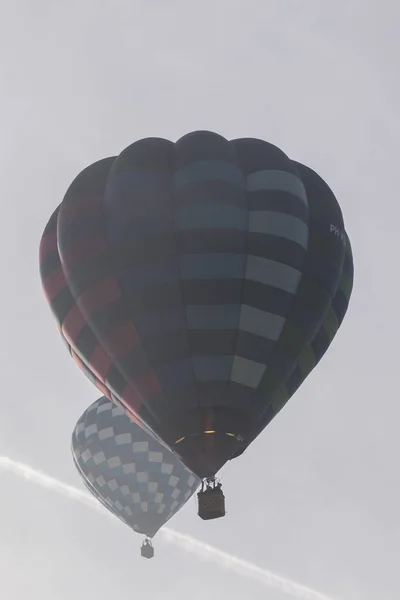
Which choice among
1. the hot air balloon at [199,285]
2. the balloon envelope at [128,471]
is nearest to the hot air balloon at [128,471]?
the balloon envelope at [128,471]

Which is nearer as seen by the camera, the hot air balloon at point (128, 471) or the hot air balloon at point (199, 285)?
the hot air balloon at point (199, 285)

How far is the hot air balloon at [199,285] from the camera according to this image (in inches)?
694

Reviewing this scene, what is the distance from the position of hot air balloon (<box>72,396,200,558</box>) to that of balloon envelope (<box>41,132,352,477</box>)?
27.7 feet

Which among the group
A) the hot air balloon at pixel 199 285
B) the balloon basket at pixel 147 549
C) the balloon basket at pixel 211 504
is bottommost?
the balloon basket at pixel 147 549

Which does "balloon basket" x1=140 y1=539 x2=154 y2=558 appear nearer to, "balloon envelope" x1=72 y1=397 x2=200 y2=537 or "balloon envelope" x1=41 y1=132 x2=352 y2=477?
"balloon envelope" x1=72 y1=397 x2=200 y2=537

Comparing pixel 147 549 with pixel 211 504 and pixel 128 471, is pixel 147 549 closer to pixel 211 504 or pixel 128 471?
pixel 128 471

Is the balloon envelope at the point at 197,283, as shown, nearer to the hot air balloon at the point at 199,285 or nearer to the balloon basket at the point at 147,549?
the hot air balloon at the point at 199,285

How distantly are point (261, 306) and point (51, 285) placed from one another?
4.15 m

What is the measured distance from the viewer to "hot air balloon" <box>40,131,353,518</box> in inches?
694

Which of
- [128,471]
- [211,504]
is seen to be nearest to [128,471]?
[128,471]

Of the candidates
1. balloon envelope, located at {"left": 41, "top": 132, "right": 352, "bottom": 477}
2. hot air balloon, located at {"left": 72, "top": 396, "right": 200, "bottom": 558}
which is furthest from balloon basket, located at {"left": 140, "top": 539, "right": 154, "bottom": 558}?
balloon envelope, located at {"left": 41, "top": 132, "right": 352, "bottom": 477}

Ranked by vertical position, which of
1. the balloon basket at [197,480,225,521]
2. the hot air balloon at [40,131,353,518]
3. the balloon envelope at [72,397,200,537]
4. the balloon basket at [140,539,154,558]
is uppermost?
the hot air balloon at [40,131,353,518]

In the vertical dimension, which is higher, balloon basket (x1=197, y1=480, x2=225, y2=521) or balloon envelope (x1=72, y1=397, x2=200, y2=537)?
balloon basket (x1=197, y1=480, x2=225, y2=521)

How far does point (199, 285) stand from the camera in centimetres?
1783
